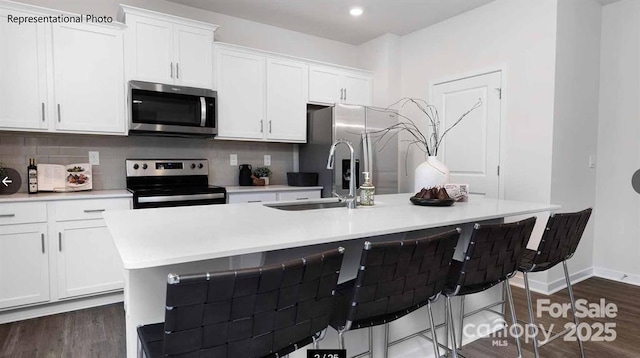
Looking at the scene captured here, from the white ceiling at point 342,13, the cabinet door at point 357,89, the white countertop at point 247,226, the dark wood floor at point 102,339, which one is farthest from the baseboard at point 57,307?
the cabinet door at point 357,89

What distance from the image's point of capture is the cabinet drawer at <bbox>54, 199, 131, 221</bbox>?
2.71 metres

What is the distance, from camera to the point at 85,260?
9.17 ft

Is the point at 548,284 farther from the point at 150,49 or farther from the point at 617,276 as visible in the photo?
the point at 150,49

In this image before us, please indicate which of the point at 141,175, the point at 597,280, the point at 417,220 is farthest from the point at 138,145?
the point at 597,280

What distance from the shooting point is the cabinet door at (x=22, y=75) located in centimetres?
264

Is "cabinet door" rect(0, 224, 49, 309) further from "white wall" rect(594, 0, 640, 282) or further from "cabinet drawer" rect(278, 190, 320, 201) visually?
"white wall" rect(594, 0, 640, 282)

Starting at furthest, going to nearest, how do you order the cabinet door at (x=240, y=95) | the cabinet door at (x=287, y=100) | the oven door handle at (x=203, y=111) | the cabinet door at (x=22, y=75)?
1. the cabinet door at (x=287, y=100)
2. the cabinet door at (x=240, y=95)
3. the oven door handle at (x=203, y=111)
4. the cabinet door at (x=22, y=75)

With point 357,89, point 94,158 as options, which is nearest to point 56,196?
point 94,158

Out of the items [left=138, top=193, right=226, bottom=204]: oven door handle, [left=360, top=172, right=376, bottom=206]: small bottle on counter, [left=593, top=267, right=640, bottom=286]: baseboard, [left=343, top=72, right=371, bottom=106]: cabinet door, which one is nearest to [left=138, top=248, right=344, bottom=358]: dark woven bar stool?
[left=360, top=172, right=376, bottom=206]: small bottle on counter

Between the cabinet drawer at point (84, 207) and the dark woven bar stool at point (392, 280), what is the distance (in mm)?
2215

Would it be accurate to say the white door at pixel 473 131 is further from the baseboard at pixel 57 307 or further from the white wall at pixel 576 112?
the baseboard at pixel 57 307

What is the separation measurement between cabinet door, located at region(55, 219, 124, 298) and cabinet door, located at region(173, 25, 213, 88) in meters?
1.45

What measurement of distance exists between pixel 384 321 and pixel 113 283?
2.45 meters

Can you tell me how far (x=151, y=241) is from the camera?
117cm
